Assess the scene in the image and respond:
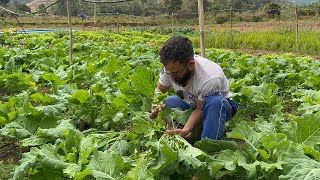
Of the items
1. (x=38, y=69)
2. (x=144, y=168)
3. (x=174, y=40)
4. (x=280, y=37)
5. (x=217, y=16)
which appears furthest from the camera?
(x=217, y=16)

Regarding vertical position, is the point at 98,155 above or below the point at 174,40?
below

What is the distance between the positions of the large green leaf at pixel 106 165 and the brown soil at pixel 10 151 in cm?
158

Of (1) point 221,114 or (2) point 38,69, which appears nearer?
(1) point 221,114

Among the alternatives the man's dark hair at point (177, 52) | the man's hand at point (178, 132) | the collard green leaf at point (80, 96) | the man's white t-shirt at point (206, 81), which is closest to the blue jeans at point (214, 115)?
the man's white t-shirt at point (206, 81)

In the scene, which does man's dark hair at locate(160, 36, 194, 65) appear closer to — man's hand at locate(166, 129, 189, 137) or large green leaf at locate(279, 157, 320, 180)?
man's hand at locate(166, 129, 189, 137)

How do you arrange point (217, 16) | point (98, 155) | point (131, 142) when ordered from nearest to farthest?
point (98, 155) < point (131, 142) < point (217, 16)

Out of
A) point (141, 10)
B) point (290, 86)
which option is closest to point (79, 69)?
point (290, 86)

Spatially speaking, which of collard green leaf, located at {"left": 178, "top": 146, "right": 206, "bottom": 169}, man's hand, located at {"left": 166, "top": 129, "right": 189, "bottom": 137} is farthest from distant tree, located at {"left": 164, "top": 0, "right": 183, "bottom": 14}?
collard green leaf, located at {"left": 178, "top": 146, "right": 206, "bottom": 169}

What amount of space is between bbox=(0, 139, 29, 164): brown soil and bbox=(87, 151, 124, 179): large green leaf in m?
1.58

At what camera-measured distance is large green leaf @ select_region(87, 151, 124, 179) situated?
2.88 metres

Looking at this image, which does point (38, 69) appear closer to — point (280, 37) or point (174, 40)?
point (174, 40)

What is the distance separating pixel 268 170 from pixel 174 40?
4.11ft

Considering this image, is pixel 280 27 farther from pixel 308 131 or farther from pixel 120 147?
pixel 120 147

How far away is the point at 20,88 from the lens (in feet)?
22.4
